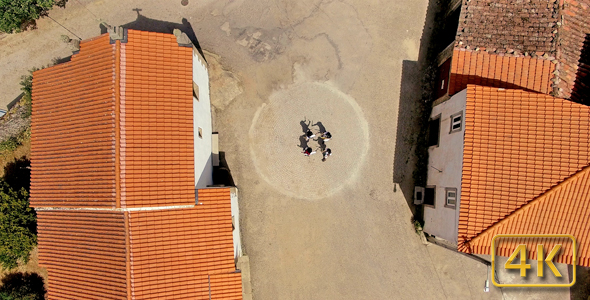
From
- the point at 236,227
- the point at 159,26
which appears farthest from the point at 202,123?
the point at 159,26

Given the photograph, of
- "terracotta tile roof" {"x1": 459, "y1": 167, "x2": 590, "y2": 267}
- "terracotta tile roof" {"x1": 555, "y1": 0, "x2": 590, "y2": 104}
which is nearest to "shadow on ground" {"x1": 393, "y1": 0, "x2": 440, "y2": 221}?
"terracotta tile roof" {"x1": 459, "y1": 167, "x2": 590, "y2": 267}

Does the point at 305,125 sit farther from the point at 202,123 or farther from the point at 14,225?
the point at 14,225

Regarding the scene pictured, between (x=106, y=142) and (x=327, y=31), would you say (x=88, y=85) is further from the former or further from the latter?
(x=327, y=31)

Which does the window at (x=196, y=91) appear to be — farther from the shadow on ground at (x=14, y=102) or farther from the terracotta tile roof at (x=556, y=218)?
the terracotta tile roof at (x=556, y=218)

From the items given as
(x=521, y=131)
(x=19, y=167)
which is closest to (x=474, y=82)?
(x=521, y=131)

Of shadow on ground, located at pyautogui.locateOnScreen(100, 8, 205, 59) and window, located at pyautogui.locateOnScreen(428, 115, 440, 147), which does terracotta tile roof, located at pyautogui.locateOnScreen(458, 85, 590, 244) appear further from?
shadow on ground, located at pyautogui.locateOnScreen(100, 8, 205, 59)
